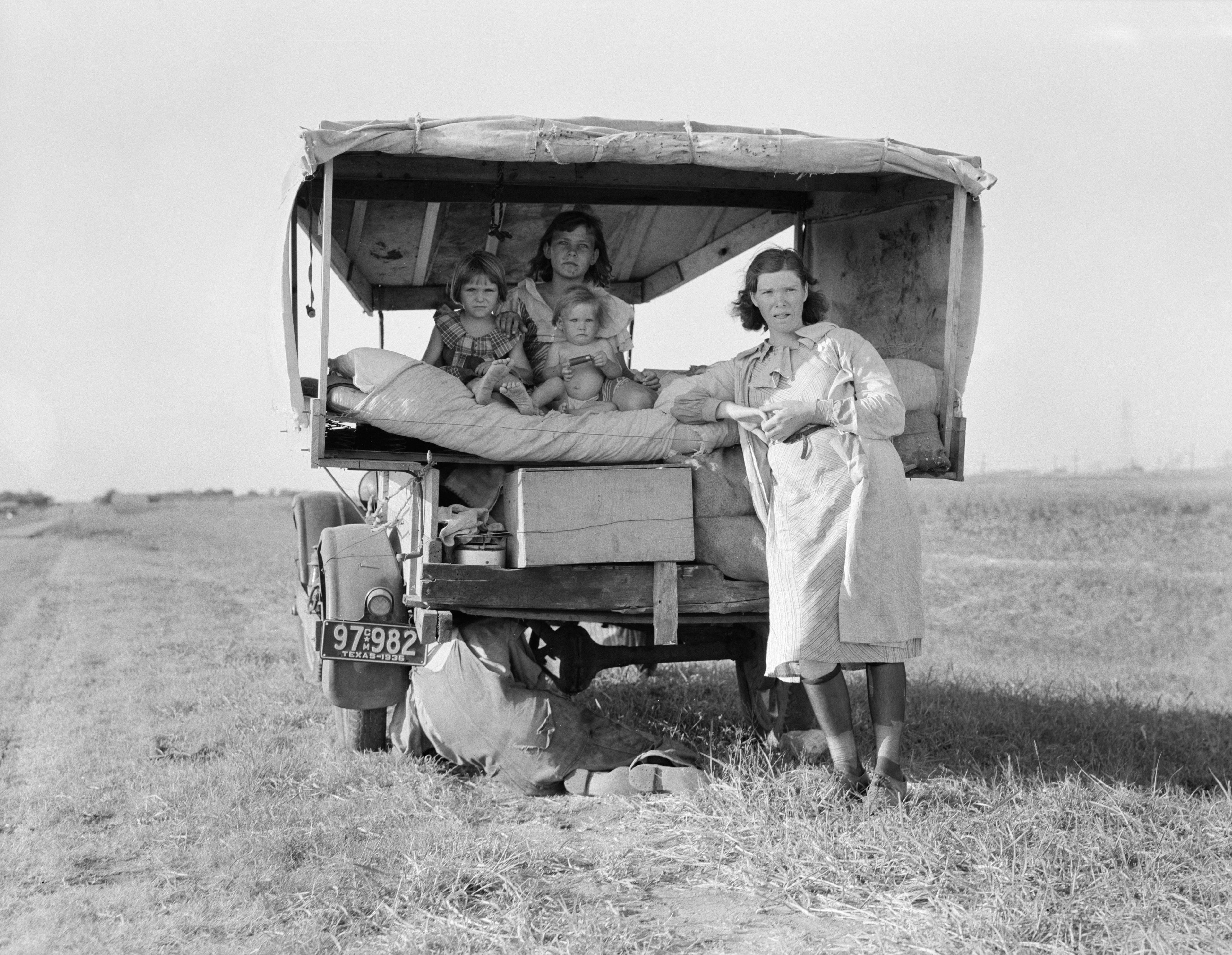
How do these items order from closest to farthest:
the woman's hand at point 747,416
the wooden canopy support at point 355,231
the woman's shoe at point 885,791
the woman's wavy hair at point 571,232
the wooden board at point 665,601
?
1. the woman's shoe at point 885,791
2. the woman's hand at point 747,416
3. the wooden board at point 665,601
4. the woman's wavy hair at point 571,232
5. the wooden canopy support at point 355,231

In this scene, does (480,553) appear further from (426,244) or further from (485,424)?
(426,244)

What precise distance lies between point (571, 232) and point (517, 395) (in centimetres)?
133

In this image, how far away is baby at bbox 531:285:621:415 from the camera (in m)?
5.29

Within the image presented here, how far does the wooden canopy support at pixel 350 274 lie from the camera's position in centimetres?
658

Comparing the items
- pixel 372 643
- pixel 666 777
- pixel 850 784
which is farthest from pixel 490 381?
pixel 850 784

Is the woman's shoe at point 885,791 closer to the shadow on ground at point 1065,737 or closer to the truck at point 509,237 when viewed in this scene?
the shadow on ground at point 1065,737

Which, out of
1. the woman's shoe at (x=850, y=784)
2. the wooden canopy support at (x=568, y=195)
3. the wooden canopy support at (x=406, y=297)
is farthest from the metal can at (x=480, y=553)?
the wooden canopy support at (x=406, y=297)

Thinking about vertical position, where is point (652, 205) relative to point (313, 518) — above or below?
above

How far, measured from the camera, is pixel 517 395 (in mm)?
4801

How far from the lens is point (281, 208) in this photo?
4.85m


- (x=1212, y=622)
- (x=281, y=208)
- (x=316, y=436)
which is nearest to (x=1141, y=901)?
(x=316, y=436)

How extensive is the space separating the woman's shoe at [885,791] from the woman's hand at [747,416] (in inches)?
49.4

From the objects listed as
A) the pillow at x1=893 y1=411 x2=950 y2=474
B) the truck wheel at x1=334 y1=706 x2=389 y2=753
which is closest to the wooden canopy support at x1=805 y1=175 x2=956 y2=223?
the pillow at x1=893 y1=411 x2=950 y2=474

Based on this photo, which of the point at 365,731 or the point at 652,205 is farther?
the point at 652,205
